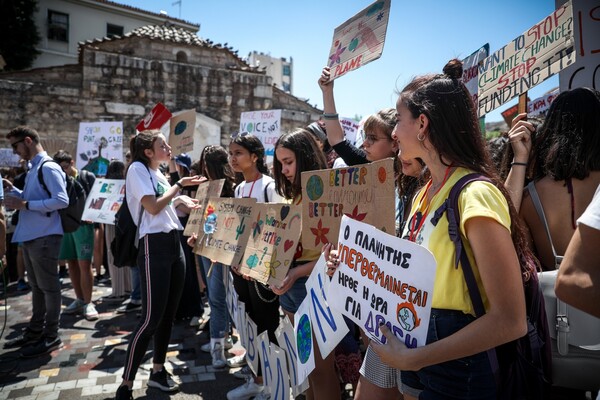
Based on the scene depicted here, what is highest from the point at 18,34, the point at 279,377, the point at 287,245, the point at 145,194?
the point at 18,34

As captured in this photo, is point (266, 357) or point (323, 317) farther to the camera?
point (266, 357)

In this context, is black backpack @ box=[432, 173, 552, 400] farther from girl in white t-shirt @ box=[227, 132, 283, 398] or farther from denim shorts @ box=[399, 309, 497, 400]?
girl in white t-shirt @ box=[227, 132, 283, 398]

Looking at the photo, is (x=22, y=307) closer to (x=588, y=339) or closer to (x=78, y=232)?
(x=78, y=232)

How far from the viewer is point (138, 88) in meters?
12.6

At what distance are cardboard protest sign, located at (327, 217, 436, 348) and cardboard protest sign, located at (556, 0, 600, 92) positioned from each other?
2210mm

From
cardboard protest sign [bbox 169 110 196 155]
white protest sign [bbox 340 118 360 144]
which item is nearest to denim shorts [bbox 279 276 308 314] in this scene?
cardboard protest sign [bbox 169 110 196 155]

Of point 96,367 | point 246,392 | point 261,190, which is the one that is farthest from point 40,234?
point 246,392

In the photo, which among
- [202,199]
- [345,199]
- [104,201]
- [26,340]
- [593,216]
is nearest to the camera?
[593,216]

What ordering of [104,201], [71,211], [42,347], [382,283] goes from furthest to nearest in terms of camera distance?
[104,201], [71,211], [42,347], [382,283]

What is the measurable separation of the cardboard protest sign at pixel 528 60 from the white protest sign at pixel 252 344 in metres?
2.31

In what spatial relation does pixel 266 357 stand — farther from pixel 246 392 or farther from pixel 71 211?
pixel 71 211

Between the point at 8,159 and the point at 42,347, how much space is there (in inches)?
339

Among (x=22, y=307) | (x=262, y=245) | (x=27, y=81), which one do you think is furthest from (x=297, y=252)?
(x=27, y=81)

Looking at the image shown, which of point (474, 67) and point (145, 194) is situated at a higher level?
point (474, 67)
